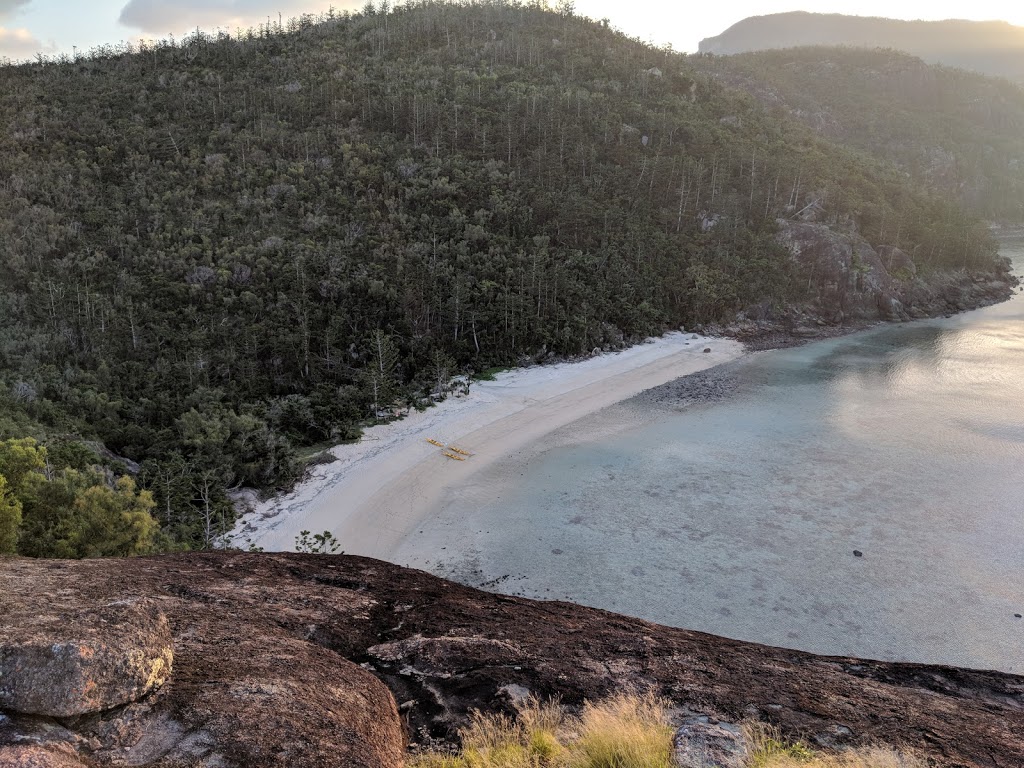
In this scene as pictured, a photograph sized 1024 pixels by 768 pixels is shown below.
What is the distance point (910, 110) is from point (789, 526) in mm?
180809

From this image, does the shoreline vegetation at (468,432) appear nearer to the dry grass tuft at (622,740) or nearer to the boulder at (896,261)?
the dry grass tuft at (622,740)

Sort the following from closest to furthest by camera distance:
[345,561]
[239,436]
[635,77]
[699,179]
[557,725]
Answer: [557,725], [345,561], [239,436], [699,179], [635,77]

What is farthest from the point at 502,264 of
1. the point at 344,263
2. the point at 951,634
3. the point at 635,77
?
the point at 635,77

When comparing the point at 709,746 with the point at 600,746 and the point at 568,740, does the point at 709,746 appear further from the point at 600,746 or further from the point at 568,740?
the point at 568,740

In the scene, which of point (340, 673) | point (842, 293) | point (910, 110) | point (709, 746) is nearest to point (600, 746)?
point (709, 746)

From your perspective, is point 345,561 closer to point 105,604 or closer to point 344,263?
point 105,604

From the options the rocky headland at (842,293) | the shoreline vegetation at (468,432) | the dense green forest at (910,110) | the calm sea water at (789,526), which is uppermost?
the dense green forest at (910,110)

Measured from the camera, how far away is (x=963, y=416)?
4031 cm

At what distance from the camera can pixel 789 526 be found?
89.1 ft

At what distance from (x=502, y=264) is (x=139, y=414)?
3369cm

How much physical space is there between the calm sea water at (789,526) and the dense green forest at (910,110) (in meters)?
115

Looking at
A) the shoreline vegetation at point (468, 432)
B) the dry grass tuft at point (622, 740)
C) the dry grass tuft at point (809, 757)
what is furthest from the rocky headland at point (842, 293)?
the dry grass tuft at point (622, 740)

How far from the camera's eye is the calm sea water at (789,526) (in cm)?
2142

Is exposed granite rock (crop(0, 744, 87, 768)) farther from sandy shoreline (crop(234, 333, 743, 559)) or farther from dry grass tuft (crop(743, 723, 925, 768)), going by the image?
sandy shoreline (crop(234, 333, 743, 559))
